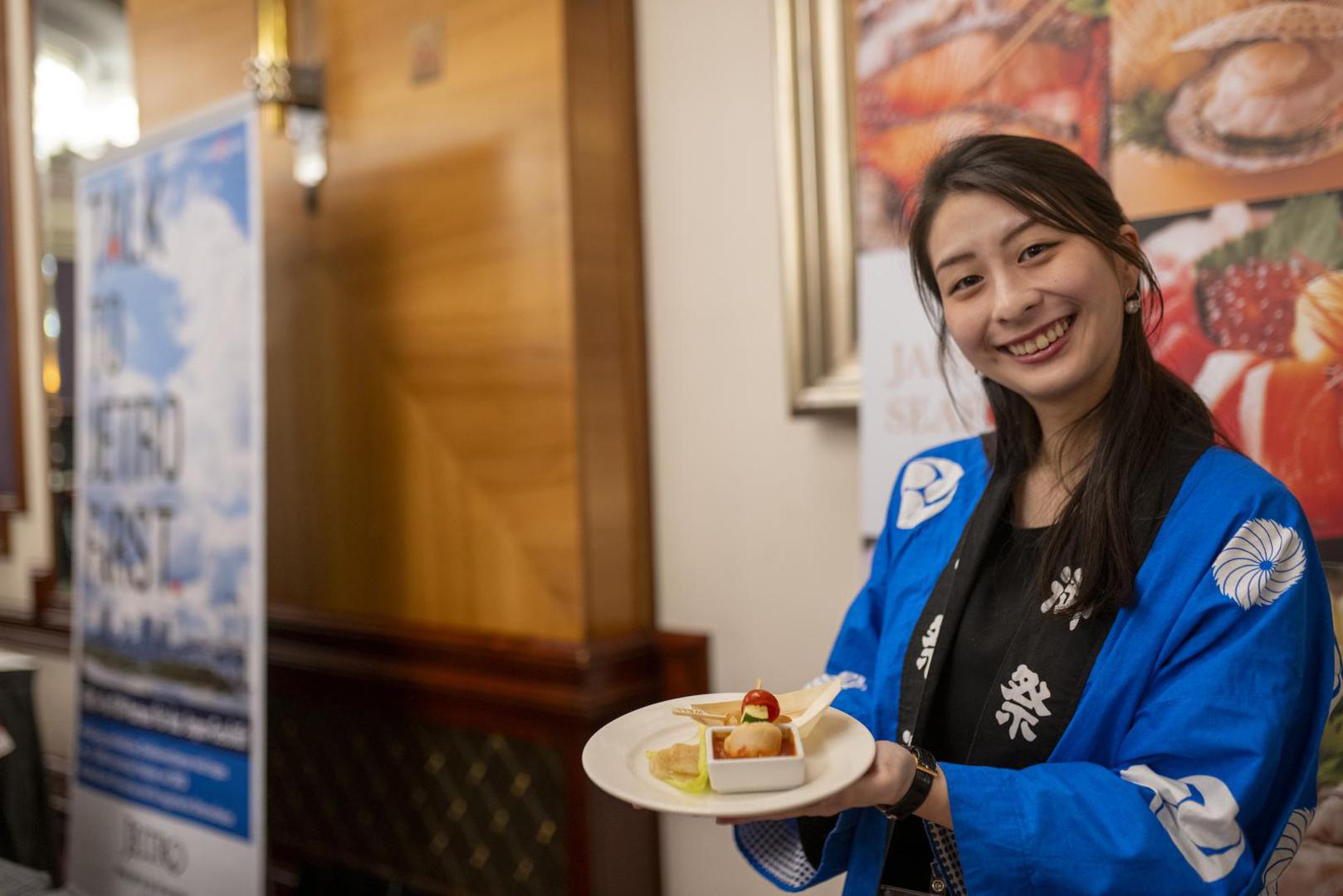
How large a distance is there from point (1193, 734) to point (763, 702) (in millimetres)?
400

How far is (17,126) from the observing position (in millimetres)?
3959

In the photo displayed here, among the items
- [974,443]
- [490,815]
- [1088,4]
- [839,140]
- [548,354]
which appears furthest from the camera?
A: [490,815]

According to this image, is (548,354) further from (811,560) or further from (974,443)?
(974,443)

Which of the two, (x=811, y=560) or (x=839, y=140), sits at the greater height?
(x=839, y=140)

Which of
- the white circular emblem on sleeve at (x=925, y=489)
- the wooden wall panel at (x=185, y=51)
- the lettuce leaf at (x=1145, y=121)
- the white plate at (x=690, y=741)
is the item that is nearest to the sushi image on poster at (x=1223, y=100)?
the lettuce leaf at (x=1145, y=121)

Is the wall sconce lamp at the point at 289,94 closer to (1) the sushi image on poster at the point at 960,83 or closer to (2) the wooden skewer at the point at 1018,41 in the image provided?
(1) the sushi image on poster at the point at 960,83

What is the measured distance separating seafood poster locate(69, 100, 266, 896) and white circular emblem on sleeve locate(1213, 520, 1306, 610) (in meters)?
2.01

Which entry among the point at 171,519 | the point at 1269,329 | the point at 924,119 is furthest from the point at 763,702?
the point at 171,519

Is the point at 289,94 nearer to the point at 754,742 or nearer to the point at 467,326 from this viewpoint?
the point at 467,326

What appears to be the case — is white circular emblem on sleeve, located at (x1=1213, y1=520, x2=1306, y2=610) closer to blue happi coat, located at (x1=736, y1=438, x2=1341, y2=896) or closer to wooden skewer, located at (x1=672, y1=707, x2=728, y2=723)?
blue happi coat, located at (x1=736, y1=438, x2=1341, y2=896)

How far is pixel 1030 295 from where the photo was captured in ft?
3.67

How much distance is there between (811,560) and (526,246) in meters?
0.91

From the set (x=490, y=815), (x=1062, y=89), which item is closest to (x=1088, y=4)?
(x=1062, y=89)

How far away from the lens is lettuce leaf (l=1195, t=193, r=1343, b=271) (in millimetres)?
1459
